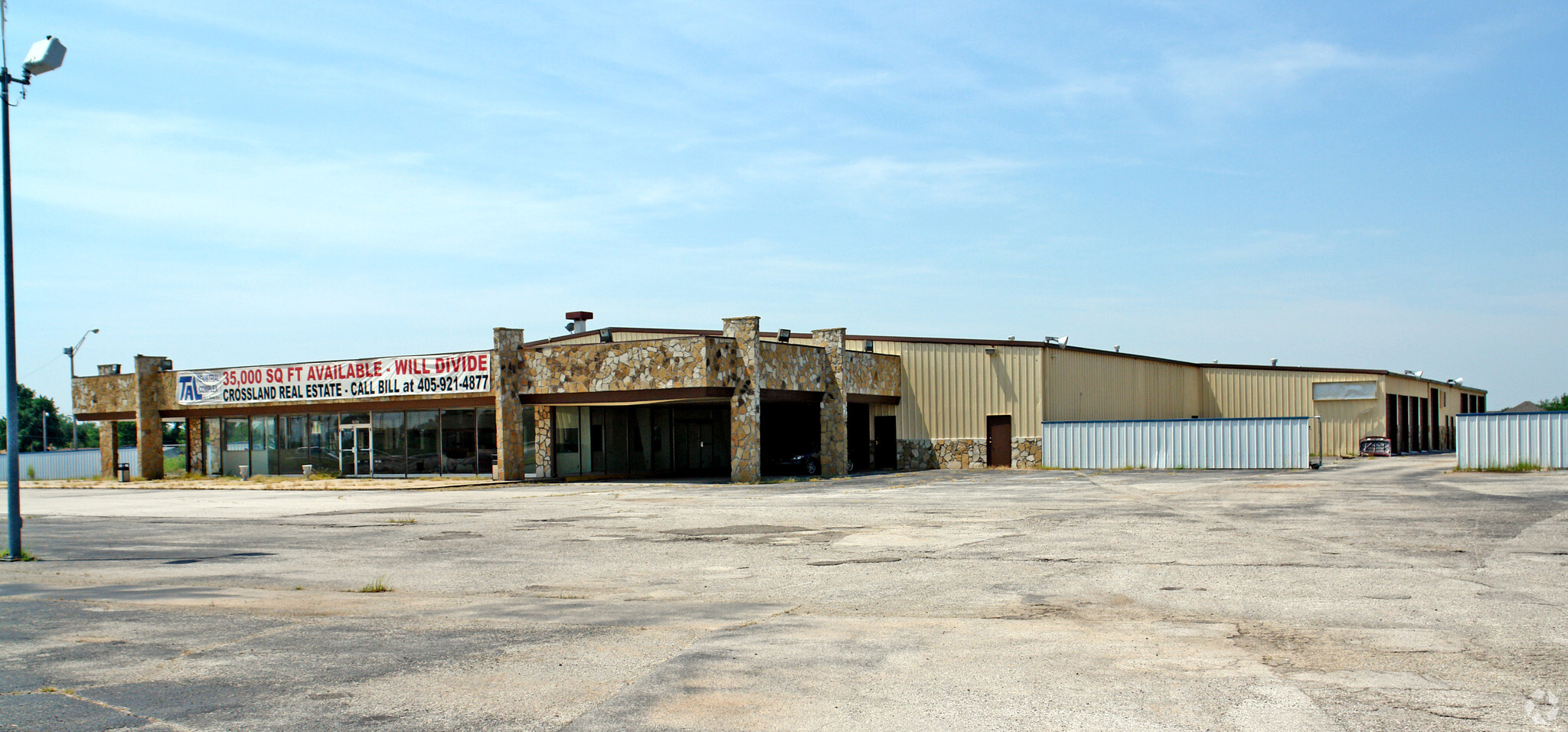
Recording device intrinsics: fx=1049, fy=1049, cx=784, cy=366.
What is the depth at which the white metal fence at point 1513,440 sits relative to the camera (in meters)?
A: 29.9

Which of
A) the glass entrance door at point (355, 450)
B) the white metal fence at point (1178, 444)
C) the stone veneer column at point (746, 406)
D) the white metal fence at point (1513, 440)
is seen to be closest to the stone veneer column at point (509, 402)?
the glass entrance door at point (355, 450)

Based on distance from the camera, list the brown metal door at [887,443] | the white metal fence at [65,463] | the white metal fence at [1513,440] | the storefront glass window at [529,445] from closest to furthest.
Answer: the white metal fence at [1513,440], the storefront glass window at [529,445], the brown metal door at [887,443], the white metal fence at [65,463]

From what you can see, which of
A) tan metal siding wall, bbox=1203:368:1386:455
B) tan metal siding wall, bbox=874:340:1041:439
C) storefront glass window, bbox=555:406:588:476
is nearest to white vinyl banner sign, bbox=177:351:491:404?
storefront glass window, bbox=555:406:588:476

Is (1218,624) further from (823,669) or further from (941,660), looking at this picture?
(823,669)

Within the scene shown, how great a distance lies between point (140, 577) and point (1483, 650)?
1358cm

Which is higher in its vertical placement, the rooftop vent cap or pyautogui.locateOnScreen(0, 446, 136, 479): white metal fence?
the rooftop vent cap

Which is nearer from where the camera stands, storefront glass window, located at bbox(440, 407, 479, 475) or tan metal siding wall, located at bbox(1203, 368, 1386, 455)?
storefront glass window, located at bbox(440, 407, 479, 475)

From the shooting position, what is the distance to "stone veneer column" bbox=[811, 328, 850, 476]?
118 feet

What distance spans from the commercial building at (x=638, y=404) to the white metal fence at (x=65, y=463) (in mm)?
5868

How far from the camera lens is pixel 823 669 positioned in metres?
7.20

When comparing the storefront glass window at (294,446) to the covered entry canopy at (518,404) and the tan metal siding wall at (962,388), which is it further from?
the tan metal siding wall at (962,388)

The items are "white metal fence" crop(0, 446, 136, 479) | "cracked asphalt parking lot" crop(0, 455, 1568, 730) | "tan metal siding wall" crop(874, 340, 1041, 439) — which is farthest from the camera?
"white metal fence" crop(0, 446, 136, 479)

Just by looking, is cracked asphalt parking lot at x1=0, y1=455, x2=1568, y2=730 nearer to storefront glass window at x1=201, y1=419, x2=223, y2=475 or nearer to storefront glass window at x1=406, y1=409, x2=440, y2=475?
storefront glass window at x1=406, y1=409, x2=440, y2=475
